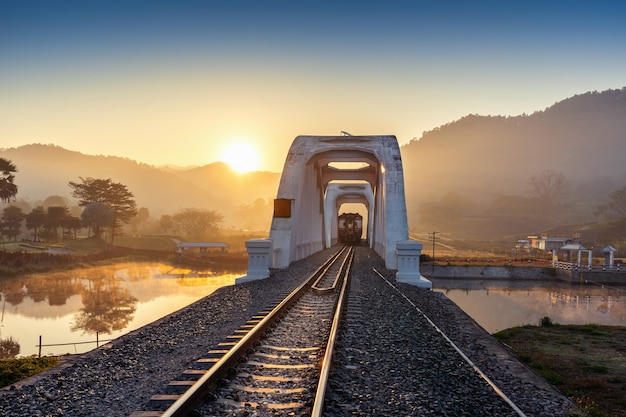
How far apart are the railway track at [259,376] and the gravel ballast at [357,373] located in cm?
27

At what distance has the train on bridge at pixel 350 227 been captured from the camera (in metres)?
62.6

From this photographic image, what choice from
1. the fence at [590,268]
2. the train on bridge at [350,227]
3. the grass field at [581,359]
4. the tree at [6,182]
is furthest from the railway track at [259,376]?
the tree at [6,182]

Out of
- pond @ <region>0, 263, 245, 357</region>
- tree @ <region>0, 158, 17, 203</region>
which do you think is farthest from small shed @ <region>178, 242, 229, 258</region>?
tree @ <region>0, 158, 17, 203</region>

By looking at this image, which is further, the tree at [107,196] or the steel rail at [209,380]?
the tree at [107,196]

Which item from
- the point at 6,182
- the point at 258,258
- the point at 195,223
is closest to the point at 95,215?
the point at 6,182

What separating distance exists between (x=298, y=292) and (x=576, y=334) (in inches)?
324

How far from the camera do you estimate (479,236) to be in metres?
156

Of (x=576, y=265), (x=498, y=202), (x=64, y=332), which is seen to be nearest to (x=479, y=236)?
(x=498, y=202)

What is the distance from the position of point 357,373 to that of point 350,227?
56.5 metres

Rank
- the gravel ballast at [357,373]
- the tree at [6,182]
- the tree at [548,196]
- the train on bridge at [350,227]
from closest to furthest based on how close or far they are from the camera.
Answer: the gravel ballast at [357,373] < the tree at [6,182] < the train on bridge at [350,227] < the tree at [548,196]

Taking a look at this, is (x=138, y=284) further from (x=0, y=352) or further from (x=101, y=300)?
(x=0, y=352)

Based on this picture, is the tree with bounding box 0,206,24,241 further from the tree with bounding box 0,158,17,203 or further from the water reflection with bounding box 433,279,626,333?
the water reflection with bounding box 433,279,626,333

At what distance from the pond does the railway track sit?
1035 centimetres

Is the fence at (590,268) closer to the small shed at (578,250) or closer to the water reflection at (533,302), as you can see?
the small shed at (578,250)
